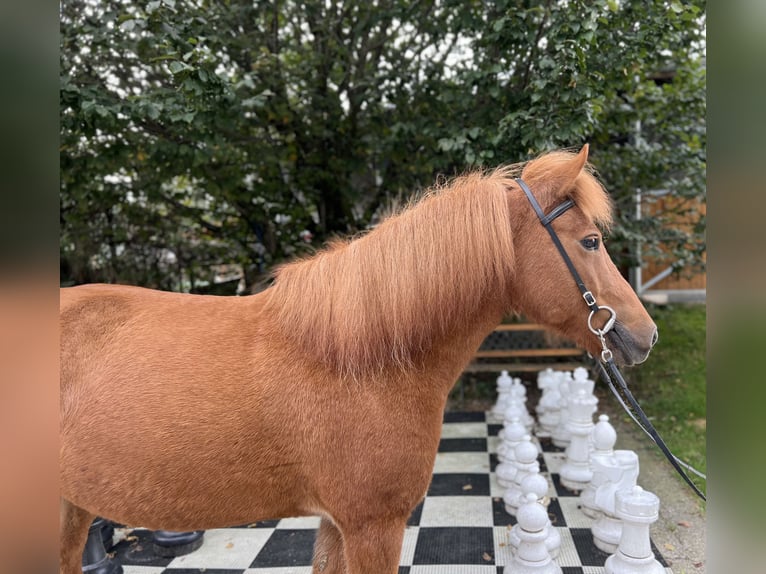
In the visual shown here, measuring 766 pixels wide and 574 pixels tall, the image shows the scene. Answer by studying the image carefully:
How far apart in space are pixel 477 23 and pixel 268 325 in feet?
9.83

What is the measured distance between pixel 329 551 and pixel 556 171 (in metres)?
1.62

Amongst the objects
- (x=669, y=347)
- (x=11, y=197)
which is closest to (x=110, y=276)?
(x=11, y=197)

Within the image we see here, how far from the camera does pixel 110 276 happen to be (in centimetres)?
529

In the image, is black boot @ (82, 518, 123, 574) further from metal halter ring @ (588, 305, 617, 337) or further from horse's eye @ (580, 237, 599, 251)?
horse's eye @ (580, 237, 599, 251)

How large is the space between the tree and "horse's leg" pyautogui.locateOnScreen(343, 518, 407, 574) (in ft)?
7.92

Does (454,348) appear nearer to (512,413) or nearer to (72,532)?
(72,532)

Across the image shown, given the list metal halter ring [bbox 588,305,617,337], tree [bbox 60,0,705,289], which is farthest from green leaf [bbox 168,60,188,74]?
metal halter ring [bbox 588,305,617,337]

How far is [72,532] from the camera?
178 centimetres

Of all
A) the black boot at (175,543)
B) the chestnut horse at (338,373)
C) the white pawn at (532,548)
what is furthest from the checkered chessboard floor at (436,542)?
the chestnut horse at (338,373)

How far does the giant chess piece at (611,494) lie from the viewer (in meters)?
2.43

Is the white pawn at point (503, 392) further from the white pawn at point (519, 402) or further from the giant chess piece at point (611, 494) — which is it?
the giant chess piece at point (611, 494)

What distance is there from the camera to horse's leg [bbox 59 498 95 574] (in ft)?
5.77

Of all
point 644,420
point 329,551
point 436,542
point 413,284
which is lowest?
point 436,542

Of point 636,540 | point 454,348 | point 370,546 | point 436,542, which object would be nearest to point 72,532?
point 370,546
